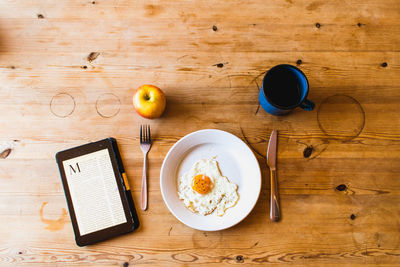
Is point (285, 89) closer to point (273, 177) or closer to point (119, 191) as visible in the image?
point (273, 177)

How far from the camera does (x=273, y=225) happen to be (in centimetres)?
108

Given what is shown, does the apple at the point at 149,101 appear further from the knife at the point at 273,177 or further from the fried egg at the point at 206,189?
the knife at the point at 273,177

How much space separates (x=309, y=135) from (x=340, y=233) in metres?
0.42

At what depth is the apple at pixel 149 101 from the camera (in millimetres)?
1045

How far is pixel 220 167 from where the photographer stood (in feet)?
3.63

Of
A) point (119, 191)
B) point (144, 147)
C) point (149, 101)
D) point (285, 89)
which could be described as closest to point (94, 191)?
point (119, 191)

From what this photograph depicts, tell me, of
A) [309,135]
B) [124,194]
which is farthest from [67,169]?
[309,135]

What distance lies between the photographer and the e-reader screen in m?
1.08

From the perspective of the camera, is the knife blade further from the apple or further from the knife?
the apple

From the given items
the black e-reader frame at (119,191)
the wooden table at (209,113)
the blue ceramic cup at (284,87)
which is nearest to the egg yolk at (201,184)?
the wooden table at (209,113)

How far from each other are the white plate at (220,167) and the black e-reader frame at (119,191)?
18 cm

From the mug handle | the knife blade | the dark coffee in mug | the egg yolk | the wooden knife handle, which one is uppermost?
the dark coffee in mug

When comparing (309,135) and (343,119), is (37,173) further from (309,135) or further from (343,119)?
(343,119)

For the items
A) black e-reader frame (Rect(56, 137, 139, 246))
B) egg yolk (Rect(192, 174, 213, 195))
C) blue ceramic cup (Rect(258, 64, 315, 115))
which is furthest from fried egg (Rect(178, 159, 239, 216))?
blue ceramic cup (Rect(258, 64, 315, 115))
